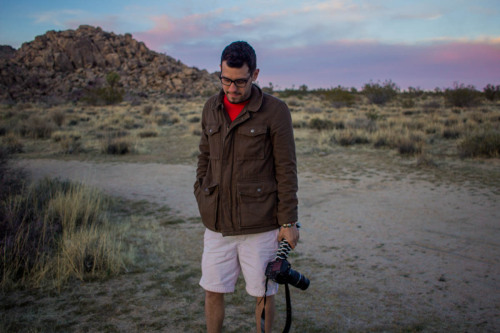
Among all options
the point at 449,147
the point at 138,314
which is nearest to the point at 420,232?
the point at 138,314

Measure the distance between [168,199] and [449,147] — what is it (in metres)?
9.39

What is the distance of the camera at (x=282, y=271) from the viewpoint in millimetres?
2072

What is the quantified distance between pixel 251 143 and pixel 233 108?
0.26 metres

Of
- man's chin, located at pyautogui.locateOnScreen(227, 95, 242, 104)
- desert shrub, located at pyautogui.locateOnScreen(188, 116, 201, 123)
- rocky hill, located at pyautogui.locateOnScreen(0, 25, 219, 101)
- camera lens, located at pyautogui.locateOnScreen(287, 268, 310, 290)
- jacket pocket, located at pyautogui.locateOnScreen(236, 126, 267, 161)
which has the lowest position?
camera lens, located at pyautogui.locateOnScreen(287, 268, 310, 290)

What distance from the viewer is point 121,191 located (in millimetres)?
7844

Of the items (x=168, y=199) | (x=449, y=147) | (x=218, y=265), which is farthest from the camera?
(x=449, y=147)

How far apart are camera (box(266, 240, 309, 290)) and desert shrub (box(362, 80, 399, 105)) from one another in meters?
35.3

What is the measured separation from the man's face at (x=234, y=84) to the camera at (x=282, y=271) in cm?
87

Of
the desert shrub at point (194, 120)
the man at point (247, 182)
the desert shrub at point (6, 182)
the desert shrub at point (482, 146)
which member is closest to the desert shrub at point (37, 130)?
the desert shrub at point (194, 120)

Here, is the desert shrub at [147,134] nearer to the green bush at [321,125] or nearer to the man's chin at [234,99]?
the green bush at [321,125]

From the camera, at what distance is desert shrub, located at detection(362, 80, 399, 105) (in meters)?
34.7

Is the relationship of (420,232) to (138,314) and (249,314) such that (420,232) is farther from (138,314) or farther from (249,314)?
(138,314)

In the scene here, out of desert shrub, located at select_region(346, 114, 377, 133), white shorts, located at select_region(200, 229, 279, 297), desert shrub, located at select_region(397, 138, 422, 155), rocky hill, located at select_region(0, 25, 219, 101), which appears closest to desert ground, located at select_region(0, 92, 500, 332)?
white shorts, located at select_region(200, 229, 279, 297)

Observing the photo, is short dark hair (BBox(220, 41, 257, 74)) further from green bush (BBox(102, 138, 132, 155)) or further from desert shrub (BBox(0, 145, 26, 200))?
green bush (BBox(102, 138, 132, 155))
